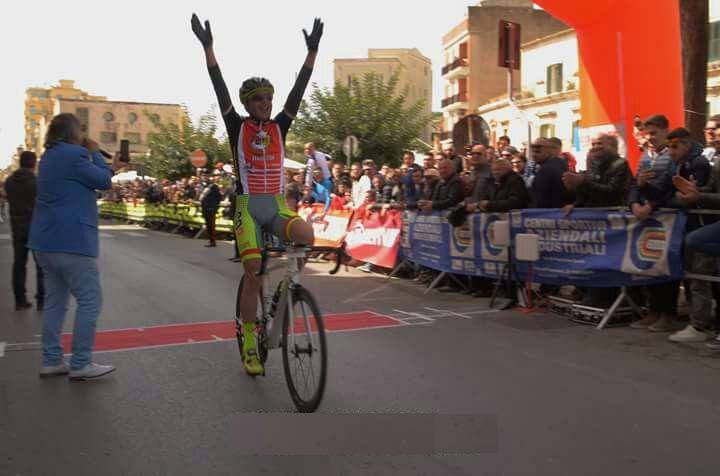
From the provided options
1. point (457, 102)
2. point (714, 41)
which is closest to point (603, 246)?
point (714, 41)

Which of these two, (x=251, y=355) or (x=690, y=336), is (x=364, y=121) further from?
(x=251, y=355)

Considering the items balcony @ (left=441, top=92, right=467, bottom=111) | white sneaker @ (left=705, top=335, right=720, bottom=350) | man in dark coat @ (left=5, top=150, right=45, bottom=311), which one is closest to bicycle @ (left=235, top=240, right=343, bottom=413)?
white sneaker @ (left=705, top=335, right=720, bottom=350)

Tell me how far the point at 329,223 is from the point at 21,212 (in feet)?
23.3

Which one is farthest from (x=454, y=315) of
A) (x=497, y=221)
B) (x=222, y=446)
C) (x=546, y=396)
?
(x=222, y=446)

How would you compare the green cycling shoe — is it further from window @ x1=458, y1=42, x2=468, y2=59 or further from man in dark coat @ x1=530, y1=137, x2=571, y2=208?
window @ x1=458, y1=42, x2=468, y2=59

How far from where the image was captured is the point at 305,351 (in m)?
4.80

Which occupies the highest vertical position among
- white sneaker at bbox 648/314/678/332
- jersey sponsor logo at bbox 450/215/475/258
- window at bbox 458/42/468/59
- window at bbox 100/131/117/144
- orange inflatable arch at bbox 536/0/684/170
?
window at bbox 458/42/468/59

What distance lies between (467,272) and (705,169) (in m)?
3.69

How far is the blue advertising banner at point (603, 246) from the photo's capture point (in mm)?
7617

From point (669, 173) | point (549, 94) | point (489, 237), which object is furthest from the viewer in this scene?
point (549, 94)

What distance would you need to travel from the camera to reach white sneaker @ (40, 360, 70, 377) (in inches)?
233

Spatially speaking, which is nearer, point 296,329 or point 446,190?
point 296,329

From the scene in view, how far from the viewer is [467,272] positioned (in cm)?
1048

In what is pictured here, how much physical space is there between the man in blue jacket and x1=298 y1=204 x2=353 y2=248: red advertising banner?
8.64 metres
